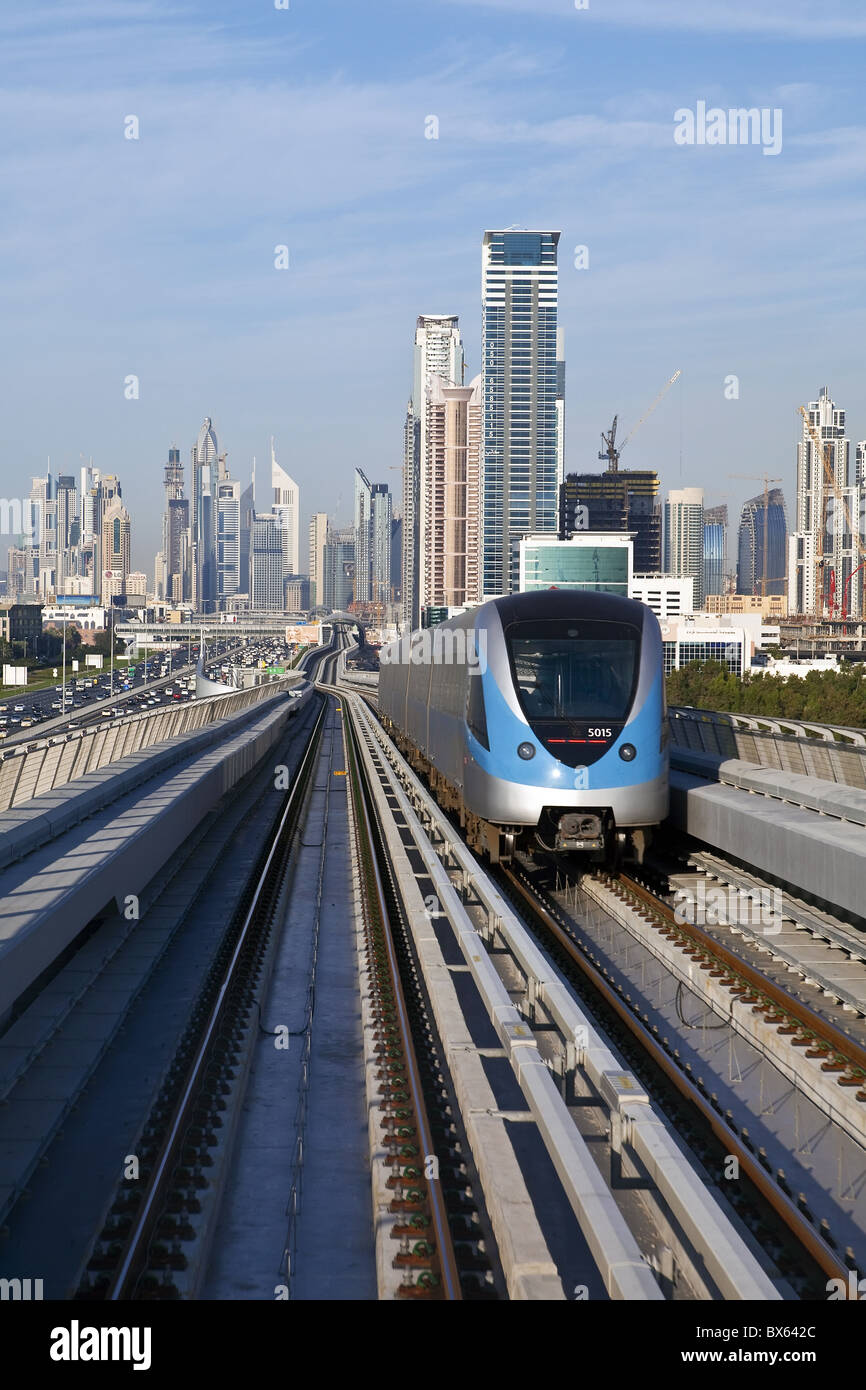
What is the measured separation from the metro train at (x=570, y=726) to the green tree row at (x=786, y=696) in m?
32.0

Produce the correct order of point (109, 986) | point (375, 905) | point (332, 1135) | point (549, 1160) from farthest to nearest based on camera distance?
point (375, 905), point (109, 986), point (332, 1135), point (549, 1160)

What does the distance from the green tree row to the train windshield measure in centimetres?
3231

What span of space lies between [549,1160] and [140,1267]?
228 centimetres

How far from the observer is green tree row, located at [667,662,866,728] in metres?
50.4

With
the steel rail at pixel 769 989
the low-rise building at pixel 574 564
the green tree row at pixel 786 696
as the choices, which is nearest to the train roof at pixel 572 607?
the steel rail at pixel 769 989

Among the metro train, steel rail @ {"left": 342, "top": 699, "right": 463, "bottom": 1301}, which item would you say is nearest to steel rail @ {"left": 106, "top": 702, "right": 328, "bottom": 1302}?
steel rail @ {"left": 342, "top": 699, "right": 463, "bottom": 1301}

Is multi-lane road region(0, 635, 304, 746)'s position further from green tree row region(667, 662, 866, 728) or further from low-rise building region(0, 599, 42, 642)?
green tree row region(667, 662, 866, 728)

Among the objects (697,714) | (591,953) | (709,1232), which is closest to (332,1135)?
(709,1232)

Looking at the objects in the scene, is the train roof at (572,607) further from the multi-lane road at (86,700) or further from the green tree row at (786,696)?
the multi-lane road at (86,700)

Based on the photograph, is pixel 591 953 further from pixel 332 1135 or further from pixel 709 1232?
pixel 709 1232

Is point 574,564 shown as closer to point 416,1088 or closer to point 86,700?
point 86,700

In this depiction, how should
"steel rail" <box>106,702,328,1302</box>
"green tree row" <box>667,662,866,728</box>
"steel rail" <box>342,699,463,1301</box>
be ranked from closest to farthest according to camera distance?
"steel rail" <box>342,699,463,1301</box>, "steel rail" <box>106,702,328,1302</box>, "green tree row" <box>667,662,866,728</box>

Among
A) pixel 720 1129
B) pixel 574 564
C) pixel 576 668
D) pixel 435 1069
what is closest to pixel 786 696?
pixel 576 668

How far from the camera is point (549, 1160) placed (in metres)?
7.16
